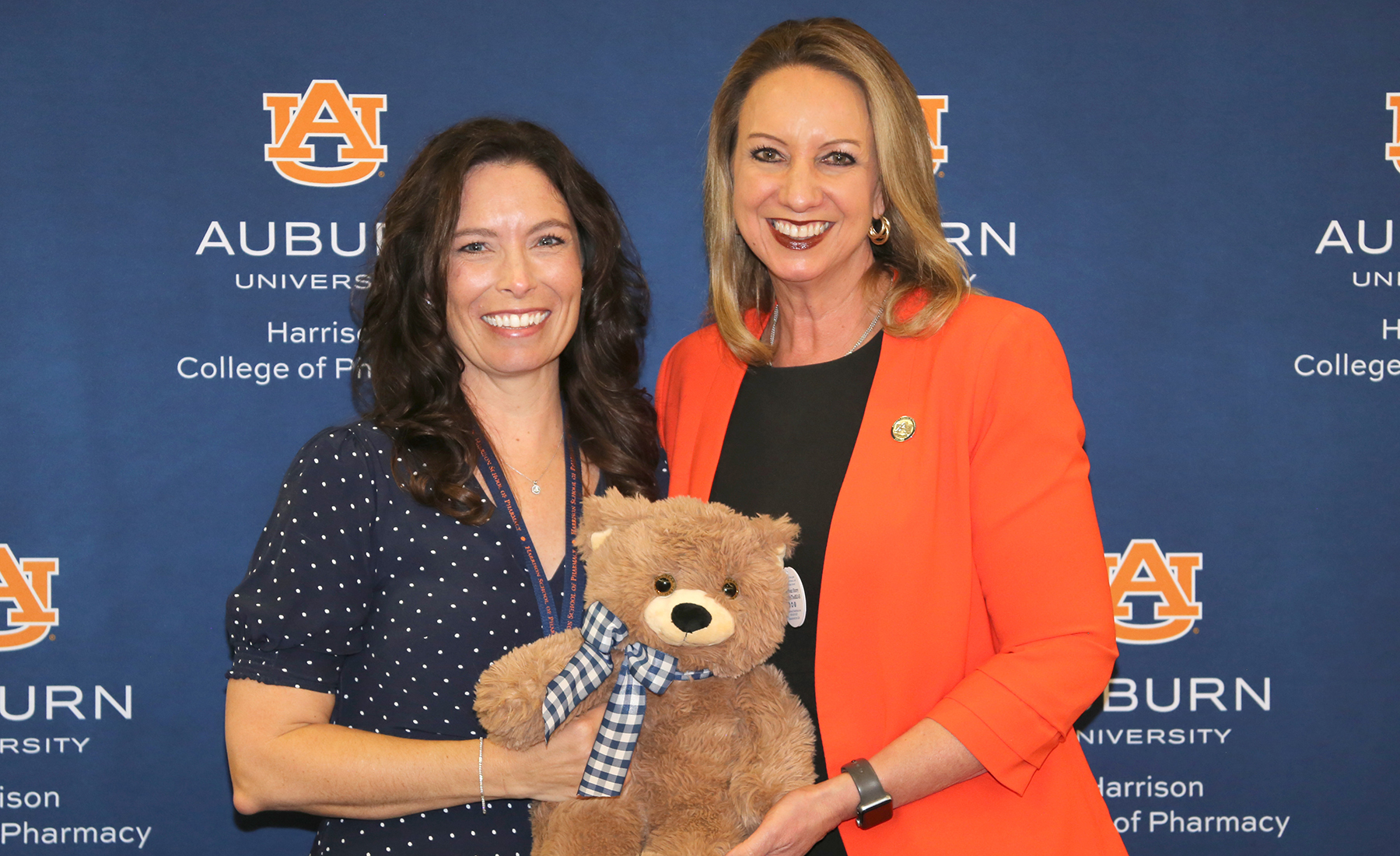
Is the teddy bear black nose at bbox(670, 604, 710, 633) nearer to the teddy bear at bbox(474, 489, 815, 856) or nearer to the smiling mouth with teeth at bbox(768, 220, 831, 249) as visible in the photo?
the teddy bear at bbox(474, 489, 815, 856)

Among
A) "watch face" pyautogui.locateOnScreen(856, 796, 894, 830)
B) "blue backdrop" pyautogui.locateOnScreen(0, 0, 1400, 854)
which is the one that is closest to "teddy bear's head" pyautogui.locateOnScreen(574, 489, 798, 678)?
"watch face" pyautogui.locateOnScreen(856, 796, 894, 830)

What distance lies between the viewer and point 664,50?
267 centimetres

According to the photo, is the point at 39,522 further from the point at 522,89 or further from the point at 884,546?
the point at 884,546

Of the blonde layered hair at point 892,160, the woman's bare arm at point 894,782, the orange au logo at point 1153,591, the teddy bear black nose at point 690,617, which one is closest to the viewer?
the teddy bear black nose at point 690,617

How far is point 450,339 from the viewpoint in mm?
1789

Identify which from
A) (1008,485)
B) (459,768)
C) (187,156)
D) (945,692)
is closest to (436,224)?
(459,768)

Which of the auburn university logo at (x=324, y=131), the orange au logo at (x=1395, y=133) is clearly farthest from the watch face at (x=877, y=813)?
the orange au logo at (x=1395, y=133)

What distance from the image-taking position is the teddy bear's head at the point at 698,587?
1340mm

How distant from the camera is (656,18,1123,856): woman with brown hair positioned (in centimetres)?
153

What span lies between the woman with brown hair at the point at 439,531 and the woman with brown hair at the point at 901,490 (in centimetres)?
33

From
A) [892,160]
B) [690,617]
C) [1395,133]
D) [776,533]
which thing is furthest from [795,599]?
[1395,133]

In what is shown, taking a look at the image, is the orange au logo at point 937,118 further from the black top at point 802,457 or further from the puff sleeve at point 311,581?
the puff sleeve at point 311,581

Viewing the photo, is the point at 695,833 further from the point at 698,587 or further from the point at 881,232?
the point at 881,232

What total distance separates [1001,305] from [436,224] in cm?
100
